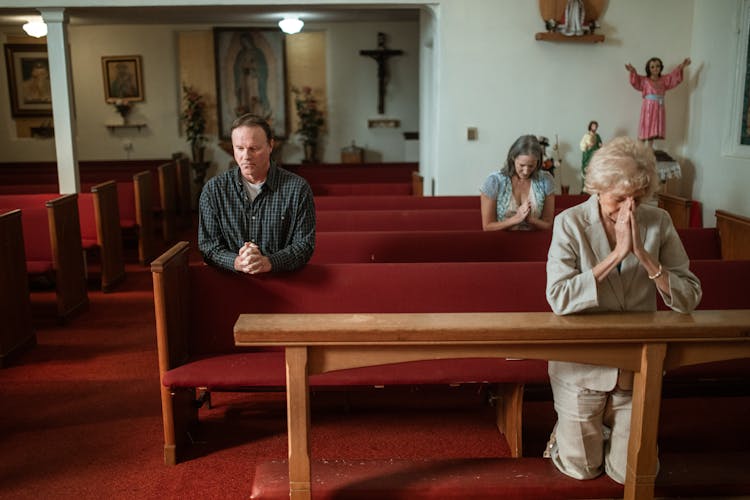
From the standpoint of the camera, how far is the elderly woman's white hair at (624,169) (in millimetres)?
2279

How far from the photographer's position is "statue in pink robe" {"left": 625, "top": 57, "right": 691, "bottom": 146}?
7.20 meters

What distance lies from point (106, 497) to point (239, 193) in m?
1.46

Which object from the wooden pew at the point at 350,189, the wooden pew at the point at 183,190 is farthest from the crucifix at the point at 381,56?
the wooden pew at the point at 350,189

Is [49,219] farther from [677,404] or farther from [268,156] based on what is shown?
[677,404]

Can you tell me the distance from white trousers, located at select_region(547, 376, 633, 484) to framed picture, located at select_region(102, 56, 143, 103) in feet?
36.5

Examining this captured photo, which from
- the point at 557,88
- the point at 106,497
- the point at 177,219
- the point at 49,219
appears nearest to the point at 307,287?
the point at 106,497

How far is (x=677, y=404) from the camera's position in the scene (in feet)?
13.2

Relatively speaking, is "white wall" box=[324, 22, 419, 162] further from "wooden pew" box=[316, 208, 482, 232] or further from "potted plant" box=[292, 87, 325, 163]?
"wooden pew" box=[316, 208, 482, 232]

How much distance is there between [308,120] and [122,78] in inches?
126

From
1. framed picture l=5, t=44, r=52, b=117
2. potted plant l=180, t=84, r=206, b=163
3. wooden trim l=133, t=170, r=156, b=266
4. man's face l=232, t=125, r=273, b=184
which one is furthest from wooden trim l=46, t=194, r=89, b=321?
framed picture l=5, t=44, r=52, b=117

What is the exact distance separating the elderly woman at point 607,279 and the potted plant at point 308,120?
9906 millimetres

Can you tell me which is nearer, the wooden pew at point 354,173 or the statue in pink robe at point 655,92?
the statue in pink robe at point 655,92

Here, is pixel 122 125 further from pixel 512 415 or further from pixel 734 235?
pixel 512 415

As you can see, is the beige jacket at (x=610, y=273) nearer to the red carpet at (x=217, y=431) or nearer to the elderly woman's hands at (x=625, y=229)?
the elderly woman's hands at (x=625, y=229)
